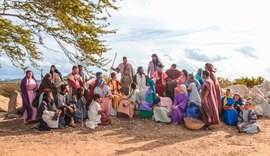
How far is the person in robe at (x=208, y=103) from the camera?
11.8 m

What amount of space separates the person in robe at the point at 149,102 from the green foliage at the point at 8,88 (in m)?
10.2

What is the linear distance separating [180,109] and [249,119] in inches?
94.1

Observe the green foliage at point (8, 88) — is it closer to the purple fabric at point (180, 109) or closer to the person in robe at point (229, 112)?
the purple fabric at point (180, 109)

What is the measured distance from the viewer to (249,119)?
1213 cm

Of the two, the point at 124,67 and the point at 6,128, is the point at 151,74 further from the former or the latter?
the point at 6,128

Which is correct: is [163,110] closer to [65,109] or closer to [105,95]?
[105,95]

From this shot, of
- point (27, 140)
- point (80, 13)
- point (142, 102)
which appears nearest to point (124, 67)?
point (142, 102)

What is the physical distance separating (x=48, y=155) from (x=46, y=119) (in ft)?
8.02

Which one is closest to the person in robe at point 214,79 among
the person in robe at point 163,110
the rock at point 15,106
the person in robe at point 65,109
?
the person in robe at point 163,110

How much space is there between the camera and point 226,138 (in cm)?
1120

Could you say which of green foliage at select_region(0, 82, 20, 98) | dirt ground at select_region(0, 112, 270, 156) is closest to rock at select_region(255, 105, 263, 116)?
dirt ground at select_region(0, 112, 270, 156)

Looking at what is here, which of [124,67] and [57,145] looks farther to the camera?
[124,67]

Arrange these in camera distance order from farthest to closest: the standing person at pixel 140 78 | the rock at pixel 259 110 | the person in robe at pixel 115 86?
the rock at pixel 259 110
the standing person at pixel 140 78
the person in robe at pixel 115 86

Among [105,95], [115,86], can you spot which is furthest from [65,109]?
[115,86]
